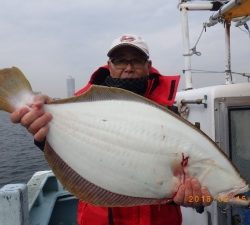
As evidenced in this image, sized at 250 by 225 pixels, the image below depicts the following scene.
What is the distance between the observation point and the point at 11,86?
77.0 inches

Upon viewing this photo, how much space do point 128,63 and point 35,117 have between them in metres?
1.06

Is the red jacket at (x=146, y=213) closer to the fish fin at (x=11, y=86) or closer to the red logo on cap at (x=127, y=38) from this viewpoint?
the red logo on cap at (x=127, y=38)

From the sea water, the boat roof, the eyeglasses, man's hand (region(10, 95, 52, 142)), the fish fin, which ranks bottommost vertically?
the sea water

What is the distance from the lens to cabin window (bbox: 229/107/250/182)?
3.50m

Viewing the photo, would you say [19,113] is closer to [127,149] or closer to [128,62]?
[127,149]

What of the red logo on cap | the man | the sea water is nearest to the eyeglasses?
the man

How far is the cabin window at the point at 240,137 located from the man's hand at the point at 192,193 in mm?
1507

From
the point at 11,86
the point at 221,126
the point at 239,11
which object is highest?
the point at 239,11

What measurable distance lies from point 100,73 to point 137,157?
1195 mm

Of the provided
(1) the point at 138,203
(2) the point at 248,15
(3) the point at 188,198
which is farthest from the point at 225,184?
(2) the point at 248,15

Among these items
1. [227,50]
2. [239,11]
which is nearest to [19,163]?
[227,50]

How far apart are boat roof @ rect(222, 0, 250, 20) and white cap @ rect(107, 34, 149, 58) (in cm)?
146

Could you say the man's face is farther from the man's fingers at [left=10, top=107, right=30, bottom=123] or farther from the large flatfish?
the man's fingers at [left=10, top=107, right=30, bottom=123]

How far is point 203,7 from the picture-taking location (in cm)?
504
